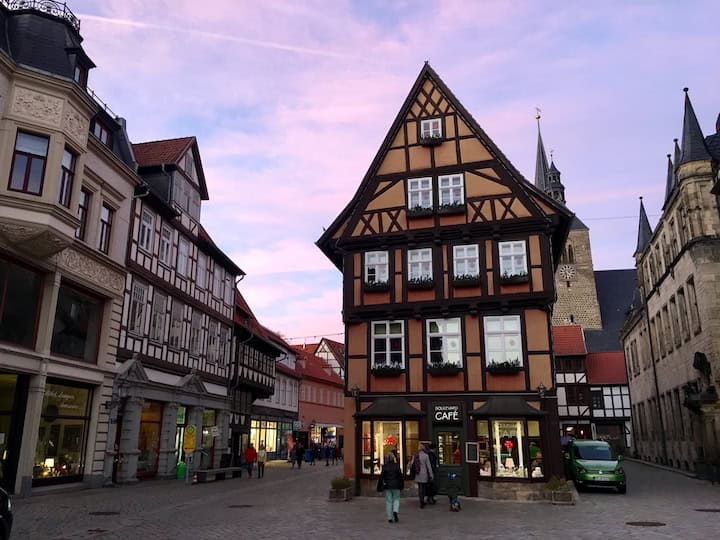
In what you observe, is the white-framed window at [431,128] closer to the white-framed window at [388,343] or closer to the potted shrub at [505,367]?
the white-framed window at [388,343]

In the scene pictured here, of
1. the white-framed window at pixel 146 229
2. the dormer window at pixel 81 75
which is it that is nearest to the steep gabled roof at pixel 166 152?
the white-framed window at pixel 146 229

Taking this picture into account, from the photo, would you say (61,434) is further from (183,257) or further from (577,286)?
(577,286)

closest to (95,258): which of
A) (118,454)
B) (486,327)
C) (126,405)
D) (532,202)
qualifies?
(126,405)

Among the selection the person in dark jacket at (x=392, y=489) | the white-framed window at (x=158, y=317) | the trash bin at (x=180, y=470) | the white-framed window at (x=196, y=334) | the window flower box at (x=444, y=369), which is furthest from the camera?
the white-framed window at (x=196, y=334)

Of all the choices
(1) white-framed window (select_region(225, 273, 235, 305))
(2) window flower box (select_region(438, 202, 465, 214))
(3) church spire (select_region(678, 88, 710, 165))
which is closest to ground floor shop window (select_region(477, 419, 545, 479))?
(2) window flower box (select_region(438, 202, 465, 214))

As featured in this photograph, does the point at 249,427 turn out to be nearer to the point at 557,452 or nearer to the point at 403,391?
the point at 403,391

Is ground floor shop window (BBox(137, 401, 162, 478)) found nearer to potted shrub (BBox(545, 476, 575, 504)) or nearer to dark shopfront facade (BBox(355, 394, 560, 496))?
dark shopfront facade (BBox(355, 394, 560, 496))

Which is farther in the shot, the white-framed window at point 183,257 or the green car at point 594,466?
the white-framed window at point 183,257

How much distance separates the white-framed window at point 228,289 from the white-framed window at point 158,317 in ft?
27.2

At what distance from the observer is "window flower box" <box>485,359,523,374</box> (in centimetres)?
2002

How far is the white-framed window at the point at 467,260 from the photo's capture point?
71.3ft

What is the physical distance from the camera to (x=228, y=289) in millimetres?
35375

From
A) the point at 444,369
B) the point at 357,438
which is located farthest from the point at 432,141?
the point at 357,438

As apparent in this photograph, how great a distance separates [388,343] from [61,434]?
445 inches
